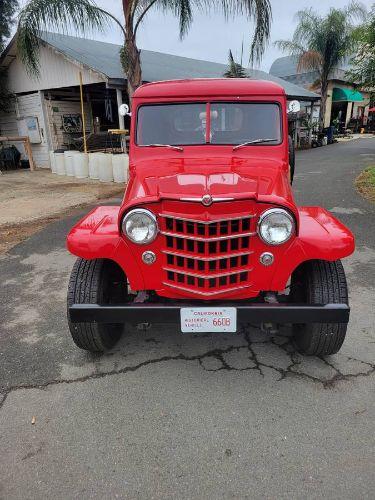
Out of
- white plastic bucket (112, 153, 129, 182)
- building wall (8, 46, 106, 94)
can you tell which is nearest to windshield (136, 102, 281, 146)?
white plastic bucket (112, 153, 129, 182)

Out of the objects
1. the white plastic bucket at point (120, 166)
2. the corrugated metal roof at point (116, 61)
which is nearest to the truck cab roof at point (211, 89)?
the white plastic bucket at point (120, 166)

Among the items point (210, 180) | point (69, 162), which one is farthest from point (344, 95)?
point (210, 180)

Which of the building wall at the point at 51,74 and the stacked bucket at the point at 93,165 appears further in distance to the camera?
the building wall at the point at 51,74

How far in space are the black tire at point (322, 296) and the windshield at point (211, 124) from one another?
4.00ft

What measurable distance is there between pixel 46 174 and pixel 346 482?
44.9 feet

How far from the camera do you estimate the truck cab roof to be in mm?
3475

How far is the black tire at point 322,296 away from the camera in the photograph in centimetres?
277

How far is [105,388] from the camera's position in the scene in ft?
9.27

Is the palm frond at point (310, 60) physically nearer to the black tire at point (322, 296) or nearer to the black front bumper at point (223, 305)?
the black tire at point (322, 296)

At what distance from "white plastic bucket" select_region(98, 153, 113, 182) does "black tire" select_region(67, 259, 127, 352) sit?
838 centimetres

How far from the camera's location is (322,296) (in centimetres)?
277

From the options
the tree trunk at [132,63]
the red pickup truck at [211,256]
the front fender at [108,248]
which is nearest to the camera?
the red pickup truck at [211,256]

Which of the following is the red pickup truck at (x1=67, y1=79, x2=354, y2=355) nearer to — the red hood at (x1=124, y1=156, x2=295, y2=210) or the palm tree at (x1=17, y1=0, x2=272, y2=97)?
the red hood at (x1=124, y1=156, x2=295, y2=210)

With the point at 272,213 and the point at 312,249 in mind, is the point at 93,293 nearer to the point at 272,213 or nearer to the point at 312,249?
the point at 272,213
